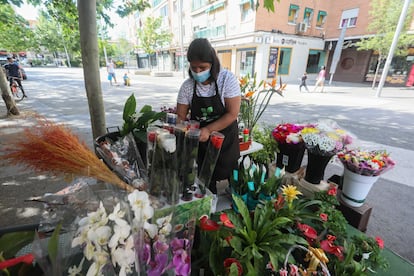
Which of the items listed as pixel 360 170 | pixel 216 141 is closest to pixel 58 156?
pixel 216 141

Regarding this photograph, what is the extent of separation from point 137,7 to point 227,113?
2.39 meters

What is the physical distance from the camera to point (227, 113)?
4.79ft

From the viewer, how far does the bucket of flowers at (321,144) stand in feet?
4.65

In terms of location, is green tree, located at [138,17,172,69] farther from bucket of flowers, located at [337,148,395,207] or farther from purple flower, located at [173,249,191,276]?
purple flower, located at [173,249,191,276]

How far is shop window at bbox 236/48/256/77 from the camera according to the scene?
14.3m

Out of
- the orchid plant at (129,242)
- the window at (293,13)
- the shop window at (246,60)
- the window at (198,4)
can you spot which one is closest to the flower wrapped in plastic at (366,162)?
the orchid plant at (129,242)

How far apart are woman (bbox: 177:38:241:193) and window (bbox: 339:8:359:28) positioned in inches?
677

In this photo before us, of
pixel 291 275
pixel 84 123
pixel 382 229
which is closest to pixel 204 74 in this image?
pixel 291 275

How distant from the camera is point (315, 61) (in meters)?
15.7

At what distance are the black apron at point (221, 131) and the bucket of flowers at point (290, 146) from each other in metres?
0.44

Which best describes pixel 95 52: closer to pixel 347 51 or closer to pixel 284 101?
pixel 284 101

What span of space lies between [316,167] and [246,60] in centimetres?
1484

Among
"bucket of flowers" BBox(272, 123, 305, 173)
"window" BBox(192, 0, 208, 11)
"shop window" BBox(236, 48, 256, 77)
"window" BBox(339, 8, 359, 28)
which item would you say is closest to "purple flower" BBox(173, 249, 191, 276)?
"bucket of flowers" BBox(272, 123, 305, 173)

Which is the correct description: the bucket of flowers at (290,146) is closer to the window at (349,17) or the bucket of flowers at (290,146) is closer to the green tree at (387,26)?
the green tree at (387,26)
